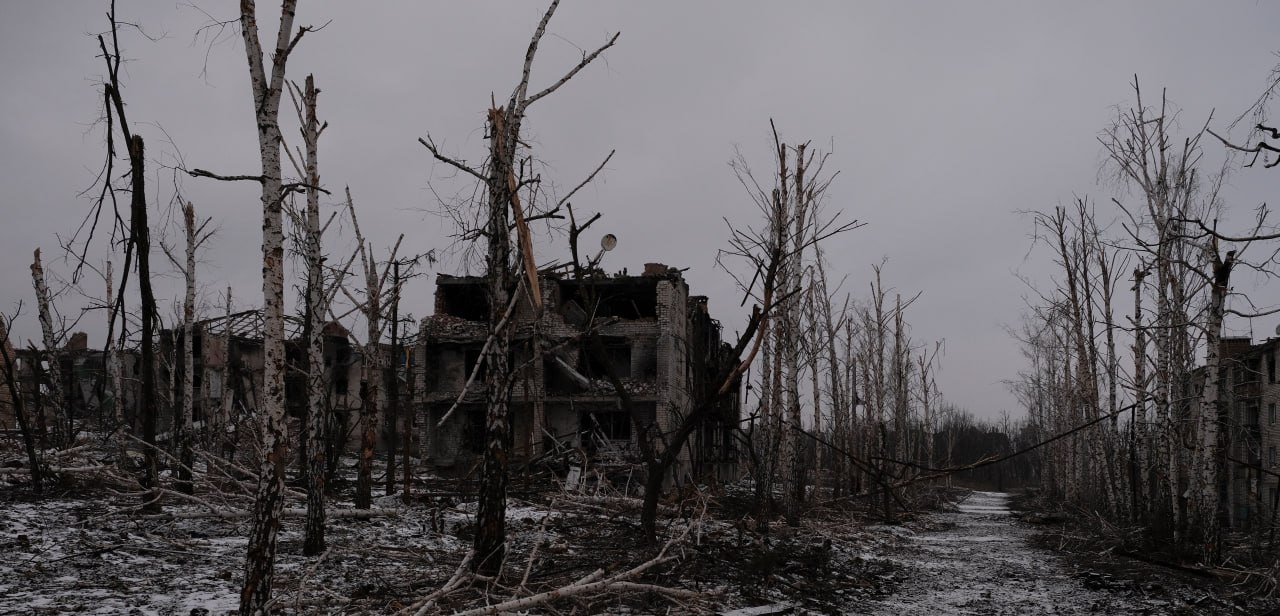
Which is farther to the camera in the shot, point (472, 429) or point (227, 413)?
point (227, 413)

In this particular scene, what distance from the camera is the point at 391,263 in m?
13.5

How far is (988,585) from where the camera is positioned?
450 inches

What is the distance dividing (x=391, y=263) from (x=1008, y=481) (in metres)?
77.6

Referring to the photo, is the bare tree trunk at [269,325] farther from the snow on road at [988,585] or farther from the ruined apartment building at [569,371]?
the ruined apartment building at [569,371]

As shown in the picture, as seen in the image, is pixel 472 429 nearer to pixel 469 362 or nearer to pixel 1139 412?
pixel 469 362

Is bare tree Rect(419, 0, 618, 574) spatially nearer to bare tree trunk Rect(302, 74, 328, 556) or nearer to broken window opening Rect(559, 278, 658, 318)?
bare tree trunk Rect(302, 74, 328, 556)

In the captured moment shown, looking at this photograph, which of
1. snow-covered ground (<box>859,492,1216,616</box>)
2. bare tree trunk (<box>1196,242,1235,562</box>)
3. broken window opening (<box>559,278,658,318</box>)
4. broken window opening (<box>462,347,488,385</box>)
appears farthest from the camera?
broken window opening (<box>462,347,488,385</box>)

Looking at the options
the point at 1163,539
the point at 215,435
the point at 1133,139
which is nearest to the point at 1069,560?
the point at 1163,539

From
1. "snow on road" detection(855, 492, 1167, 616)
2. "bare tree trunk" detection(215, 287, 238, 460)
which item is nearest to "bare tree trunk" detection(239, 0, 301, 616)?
"snow on road" detection(855, 492, 1167, 616)

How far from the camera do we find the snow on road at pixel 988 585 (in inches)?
375

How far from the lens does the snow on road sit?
952 cm

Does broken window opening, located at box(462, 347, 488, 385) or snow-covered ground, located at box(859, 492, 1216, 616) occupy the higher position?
broken window opening, located at box(462, 347, 488, 385)

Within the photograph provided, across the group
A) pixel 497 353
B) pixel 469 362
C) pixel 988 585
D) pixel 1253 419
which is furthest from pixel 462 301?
pixel 1253 419

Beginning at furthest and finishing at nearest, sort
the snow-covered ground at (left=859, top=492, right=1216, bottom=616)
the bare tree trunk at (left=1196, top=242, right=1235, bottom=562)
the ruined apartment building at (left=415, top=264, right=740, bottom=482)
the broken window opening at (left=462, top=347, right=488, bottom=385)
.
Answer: the broken window opening at (left=462, top=347, right=488, bottom=385)
the ruined apartment building at (left=415, top=264, right=740, bottom=482)
the bare tree trunk at (left=1196, top=242, right=1235, bottom=562)
the snow-covered ground at (left=859, top=492, right=1216, bottom=616)
